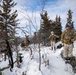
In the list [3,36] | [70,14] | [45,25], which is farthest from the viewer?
[70,14]

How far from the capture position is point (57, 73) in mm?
13227

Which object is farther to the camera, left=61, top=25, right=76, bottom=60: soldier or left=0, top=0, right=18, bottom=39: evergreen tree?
left=61, top=25, right=76, bottom=60: soldier

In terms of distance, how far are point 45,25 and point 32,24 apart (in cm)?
2212

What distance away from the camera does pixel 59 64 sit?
14.5m

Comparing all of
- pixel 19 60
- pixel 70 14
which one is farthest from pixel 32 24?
pixel 70 14

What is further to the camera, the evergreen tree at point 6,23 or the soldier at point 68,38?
the soldier at point 68,38

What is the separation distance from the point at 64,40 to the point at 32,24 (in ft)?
9.60

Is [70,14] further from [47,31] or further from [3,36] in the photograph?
[3,36]

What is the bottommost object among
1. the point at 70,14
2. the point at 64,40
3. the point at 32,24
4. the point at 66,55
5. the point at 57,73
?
the point at 57,73

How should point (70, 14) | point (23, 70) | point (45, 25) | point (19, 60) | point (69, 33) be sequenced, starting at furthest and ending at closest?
point (70, 14) < point (45, 25) < point (19, 60) < point (23, 70) < point (69, 33)

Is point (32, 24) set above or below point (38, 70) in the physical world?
above

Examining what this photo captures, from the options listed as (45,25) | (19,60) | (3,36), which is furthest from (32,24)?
(45,25)

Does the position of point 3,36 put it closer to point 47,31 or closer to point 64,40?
point 64,40

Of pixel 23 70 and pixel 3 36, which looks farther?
pixel 23 70
